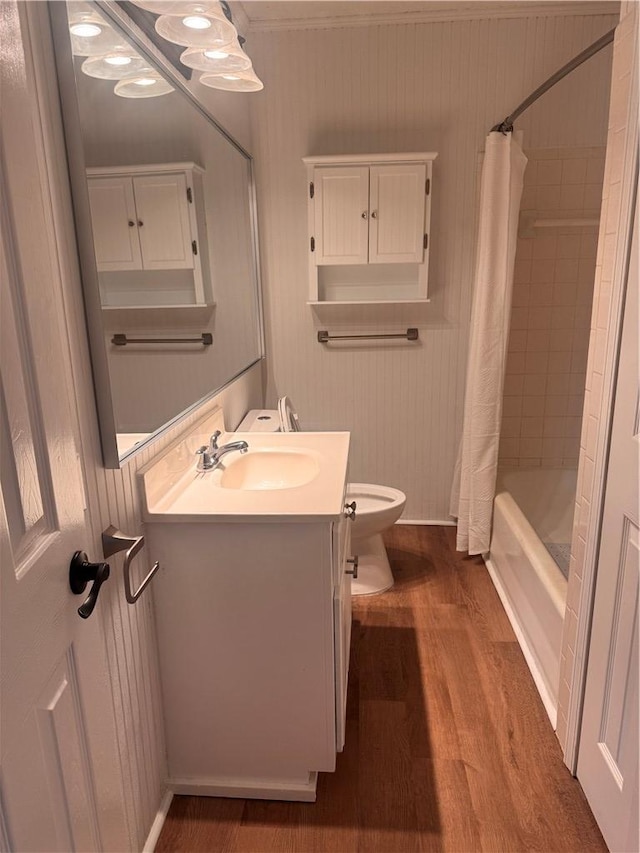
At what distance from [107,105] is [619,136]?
1144mm

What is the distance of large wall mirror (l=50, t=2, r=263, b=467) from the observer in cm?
113

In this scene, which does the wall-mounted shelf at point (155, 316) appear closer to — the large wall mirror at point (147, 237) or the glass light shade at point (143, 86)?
the large wall mirror at point (147, 237)

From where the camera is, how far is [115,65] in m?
1.27

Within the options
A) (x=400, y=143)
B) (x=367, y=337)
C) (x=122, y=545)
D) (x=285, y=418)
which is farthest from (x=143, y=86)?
(x=367, y=337)

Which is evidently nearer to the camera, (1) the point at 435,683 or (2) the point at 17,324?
(2) the point at 17,324

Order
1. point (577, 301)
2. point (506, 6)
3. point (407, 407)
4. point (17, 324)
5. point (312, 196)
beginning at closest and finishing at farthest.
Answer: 1. point (17, 324)
2. point (506, 6)
3. point (312, 196)
4. point (577, 301)
5. point (407, 407)

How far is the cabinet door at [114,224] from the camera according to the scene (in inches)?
45.6

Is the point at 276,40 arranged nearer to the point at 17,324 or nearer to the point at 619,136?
the point at 619,136

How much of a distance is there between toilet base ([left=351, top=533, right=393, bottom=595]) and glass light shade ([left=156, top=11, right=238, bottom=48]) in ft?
6.07

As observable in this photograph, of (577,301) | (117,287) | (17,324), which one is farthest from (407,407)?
(17,324)

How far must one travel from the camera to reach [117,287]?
1269 mm

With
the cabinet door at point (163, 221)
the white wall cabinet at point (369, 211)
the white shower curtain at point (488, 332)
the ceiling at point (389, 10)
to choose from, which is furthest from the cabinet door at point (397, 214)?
the cabinet door at point (163, 221)

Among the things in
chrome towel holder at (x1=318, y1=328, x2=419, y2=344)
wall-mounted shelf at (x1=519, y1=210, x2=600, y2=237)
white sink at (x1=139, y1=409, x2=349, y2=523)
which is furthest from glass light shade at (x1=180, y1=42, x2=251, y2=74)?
wall-mounted shelf at (x1=519, y1=210, x2=600, y2=237)

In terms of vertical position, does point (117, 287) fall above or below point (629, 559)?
above
